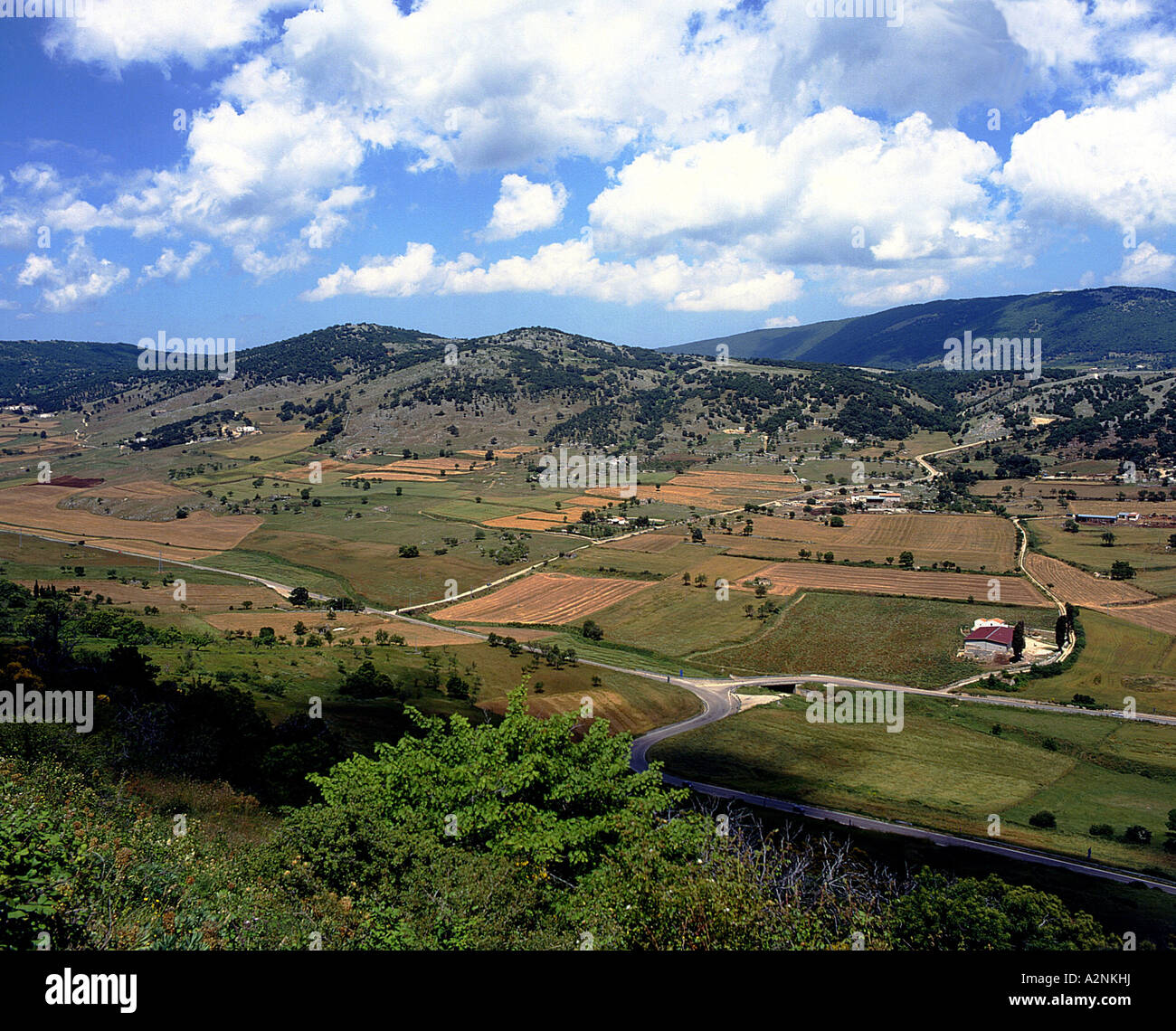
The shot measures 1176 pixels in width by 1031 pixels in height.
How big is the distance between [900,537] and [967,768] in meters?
86.1

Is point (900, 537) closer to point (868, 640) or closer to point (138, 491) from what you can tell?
point (868, 640)

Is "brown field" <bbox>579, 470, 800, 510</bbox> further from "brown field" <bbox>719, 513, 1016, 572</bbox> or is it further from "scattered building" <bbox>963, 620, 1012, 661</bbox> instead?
"scattered building" <bbox>963, 620, 1012, 661</bbox>

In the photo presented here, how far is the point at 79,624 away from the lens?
7144 cm

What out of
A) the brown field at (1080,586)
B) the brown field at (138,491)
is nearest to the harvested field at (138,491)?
the brown field at (138,491)

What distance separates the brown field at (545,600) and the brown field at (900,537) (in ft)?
97.6

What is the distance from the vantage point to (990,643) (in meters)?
86.6

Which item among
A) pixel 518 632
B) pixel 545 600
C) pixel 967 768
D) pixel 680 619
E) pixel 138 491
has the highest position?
pixel 138 491

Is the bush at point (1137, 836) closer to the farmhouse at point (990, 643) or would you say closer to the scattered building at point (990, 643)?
the scattered building at point (990, 643)

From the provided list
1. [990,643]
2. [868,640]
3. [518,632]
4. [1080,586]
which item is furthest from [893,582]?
[518,632]

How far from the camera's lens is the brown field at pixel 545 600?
10325 centimetres

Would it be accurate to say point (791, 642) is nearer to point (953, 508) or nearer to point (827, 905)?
point (827, 905)

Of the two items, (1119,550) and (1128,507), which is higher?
(1128,507)

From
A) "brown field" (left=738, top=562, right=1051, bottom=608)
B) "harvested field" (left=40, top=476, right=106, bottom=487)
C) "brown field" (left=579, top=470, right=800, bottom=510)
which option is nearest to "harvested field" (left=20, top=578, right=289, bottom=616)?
"brown field" (left=738, top=562, right=1051, bottom=608)
